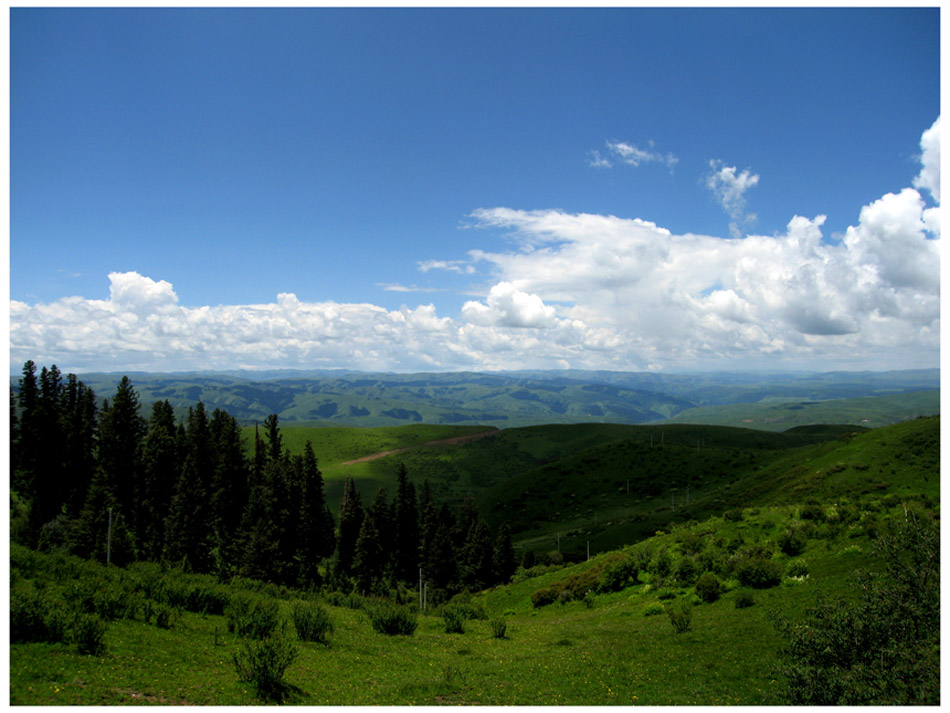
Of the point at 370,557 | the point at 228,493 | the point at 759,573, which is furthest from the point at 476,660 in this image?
the point at 228,493

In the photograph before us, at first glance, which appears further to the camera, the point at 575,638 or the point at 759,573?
the point at 759,573

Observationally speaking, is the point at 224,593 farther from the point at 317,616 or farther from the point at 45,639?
the point at 45,639

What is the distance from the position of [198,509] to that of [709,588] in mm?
49619

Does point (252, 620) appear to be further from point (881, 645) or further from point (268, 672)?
point (881, 645)

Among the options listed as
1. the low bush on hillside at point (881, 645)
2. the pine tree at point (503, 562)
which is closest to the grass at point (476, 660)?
the low bush on hillside at point (881, 645)

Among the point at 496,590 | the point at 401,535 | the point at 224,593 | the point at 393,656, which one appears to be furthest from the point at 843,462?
the point at 224,593

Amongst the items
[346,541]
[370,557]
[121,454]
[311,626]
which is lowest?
[370,557]

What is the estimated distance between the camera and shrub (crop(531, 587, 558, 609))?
39.5 m

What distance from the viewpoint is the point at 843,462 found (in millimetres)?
68438

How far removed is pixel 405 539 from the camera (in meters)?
70.0

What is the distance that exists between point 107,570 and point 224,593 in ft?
20.9

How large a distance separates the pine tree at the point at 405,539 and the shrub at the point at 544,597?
3270cm

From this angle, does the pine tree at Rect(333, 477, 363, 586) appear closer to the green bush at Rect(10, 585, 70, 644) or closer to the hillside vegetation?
the hillside vegetation

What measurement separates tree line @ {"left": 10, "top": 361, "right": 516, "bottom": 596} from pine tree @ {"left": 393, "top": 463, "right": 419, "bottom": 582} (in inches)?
7.3
